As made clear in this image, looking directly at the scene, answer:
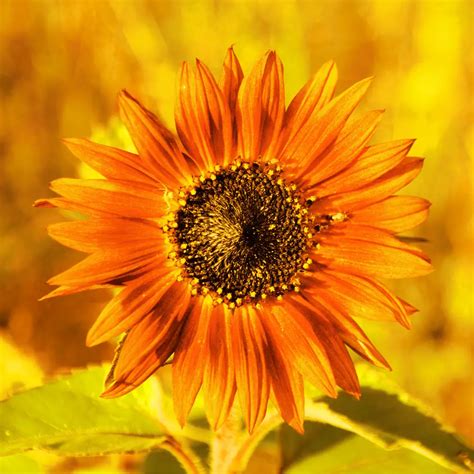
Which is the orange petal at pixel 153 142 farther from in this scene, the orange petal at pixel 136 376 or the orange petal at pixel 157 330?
the orange petal at pixel 136 376

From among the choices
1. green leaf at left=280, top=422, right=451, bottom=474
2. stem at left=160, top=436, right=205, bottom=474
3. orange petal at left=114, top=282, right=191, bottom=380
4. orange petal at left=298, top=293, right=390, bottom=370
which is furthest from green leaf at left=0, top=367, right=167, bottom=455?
orange petal at left=298, top=293, right=390, bottom=370

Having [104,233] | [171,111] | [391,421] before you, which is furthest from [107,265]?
[171,111]

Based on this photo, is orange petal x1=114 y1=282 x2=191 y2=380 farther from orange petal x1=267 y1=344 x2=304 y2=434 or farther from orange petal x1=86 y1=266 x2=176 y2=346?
orange petal x1=267 y1=344 x2=304 y2=434

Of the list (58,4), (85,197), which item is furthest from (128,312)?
(58,4)

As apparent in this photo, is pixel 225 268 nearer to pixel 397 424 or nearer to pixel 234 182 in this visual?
pixel 234 182

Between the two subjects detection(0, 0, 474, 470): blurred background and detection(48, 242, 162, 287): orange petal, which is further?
detection(0, 0, 474, 470): blurred background

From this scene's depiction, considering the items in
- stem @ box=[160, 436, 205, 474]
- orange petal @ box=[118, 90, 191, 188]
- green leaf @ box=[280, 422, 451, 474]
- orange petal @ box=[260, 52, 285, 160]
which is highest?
orange petal @ box=[260, 52, 285, 160]
